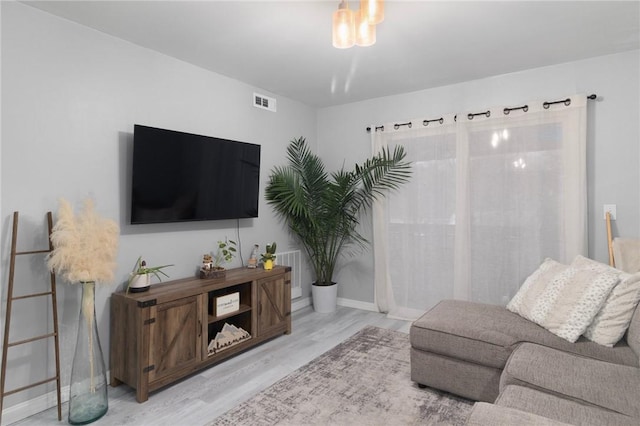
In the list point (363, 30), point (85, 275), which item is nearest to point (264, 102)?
point (363, 30)

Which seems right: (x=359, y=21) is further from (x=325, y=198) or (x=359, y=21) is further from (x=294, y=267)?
(x=294, y=267)

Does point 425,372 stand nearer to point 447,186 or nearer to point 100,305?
point 447,186

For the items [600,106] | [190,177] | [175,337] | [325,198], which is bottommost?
[175,337]

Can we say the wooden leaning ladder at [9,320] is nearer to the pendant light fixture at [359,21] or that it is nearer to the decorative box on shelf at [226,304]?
the decorative box on shelf at [226,304]

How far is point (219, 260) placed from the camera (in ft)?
11.1

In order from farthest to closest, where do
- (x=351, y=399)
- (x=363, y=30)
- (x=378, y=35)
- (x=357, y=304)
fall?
(x=357, y=304), (x=378, y=35), (x=351, y=399), (x=363, y=30)

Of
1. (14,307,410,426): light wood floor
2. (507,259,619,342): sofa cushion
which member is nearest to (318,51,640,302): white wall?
(507,259,619,342): sofa cushion

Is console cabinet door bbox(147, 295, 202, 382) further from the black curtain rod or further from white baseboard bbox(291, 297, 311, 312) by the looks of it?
the black curtain rod

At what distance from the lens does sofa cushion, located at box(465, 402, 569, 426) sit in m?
1.31

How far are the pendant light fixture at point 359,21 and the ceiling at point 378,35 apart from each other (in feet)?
1.22

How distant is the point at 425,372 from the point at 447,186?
1.99 m

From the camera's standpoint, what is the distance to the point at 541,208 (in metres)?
3.24

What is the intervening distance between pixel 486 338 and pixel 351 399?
0.94 meters

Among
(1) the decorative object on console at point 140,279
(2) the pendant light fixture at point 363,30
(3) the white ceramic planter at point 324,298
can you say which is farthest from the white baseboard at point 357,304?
(2) the pendant light fixture at point 363,30
